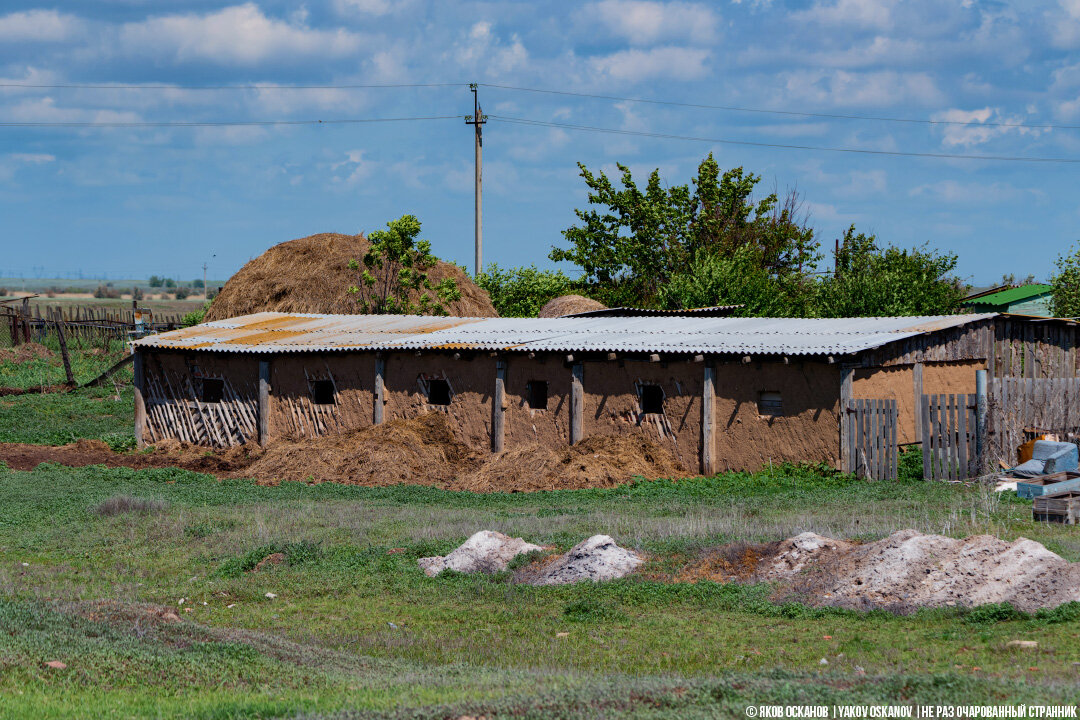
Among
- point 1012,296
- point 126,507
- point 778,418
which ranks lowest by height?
point 126,507

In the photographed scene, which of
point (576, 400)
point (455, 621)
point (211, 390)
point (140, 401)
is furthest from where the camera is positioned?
point (140, 401)

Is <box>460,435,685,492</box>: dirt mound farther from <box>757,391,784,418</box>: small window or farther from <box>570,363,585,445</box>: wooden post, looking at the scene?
<box>757,391,784,418</box>: small window

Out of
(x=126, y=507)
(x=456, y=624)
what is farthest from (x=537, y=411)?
(x=456, y=624)

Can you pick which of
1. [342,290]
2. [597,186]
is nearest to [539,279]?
[597,186]

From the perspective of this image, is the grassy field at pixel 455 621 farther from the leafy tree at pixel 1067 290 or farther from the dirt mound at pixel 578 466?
the leafy tree at pixel 1067 290

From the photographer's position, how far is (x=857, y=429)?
1956 cm

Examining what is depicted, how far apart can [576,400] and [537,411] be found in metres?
1.02

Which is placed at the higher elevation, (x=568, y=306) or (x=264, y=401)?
(x=568, y=306)

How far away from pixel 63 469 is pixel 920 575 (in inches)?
711

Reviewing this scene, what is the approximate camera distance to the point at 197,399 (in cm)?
2802

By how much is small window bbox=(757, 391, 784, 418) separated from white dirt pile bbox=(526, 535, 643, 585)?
8424 millimetres

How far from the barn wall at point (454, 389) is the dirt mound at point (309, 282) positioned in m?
Result: 15.8

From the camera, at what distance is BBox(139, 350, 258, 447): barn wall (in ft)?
88.4

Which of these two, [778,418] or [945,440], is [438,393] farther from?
[945,440]
